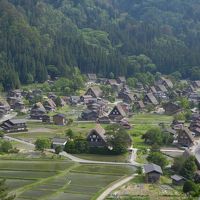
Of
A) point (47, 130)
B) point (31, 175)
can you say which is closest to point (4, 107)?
point (47, 130)

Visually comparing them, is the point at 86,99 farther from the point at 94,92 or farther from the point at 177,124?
the point at 177,124

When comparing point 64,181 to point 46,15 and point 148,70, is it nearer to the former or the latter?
point 148,70

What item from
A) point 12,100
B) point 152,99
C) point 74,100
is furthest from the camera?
point 74,100

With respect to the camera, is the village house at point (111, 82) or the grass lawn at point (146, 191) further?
the village house at point (111, 82)

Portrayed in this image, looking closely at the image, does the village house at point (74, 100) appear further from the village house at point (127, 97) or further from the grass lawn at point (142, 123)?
the grass lawn at point (142, 123)

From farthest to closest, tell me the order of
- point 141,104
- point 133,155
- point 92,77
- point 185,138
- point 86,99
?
point 92,77 < point 86,99 < point 141,104 < point 185,138 < point 133,155

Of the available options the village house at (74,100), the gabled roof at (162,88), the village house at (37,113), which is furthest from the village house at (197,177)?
the gabled roof at (162,88)

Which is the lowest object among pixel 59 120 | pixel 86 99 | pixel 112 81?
pixel 59 120

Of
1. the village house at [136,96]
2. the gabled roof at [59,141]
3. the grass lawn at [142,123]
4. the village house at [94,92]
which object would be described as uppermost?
the village house at [94,92]
